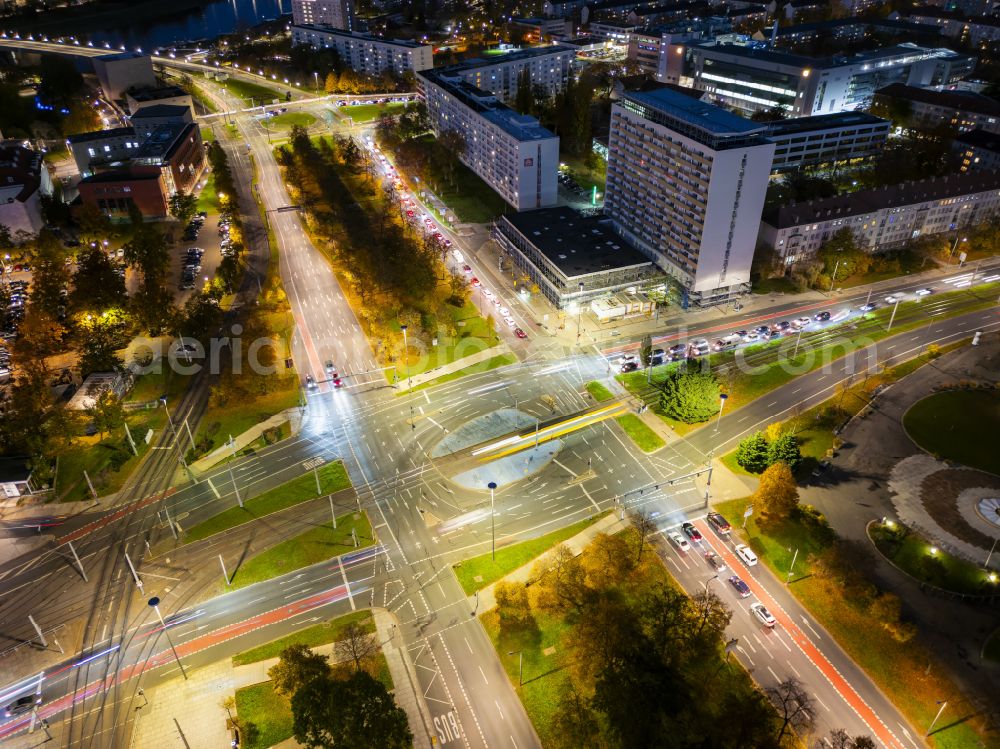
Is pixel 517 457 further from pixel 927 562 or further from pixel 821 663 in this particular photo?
pixel 927 562

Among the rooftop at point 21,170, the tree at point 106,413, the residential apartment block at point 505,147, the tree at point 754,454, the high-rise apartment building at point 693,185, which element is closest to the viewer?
the tree at point 754,454

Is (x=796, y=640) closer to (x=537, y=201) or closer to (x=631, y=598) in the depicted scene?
(x=631, y=598)

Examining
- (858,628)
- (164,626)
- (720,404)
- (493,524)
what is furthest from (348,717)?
(720,404)

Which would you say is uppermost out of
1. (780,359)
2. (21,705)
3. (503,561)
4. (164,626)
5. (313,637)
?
(780,359)

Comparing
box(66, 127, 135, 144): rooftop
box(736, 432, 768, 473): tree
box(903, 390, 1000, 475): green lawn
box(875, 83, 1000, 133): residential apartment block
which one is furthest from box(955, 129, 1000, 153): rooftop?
box(66, 127, 135, 144): rooftop

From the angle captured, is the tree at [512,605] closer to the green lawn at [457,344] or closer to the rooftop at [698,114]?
the green lawn at [457,344]

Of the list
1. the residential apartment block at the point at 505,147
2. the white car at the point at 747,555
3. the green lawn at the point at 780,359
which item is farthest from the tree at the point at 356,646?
the residential apartment block at the point at 505,147
